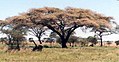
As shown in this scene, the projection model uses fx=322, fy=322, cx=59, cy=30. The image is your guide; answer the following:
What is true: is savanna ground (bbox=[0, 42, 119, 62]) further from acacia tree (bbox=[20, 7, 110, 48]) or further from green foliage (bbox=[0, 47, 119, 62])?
acacia tree (bbox=[20, 7, 110, 48])

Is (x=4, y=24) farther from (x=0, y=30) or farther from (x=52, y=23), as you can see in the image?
(x=52, y=23)

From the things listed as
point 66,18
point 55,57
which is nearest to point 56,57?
point 55,57

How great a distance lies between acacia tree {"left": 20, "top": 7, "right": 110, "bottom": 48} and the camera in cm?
5400

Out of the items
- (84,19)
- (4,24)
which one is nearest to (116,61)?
(84,19)

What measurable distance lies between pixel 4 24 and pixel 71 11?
20891 mm

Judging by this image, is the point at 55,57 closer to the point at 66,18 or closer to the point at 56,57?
the point at 56,57

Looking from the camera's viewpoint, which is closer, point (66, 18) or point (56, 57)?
point (56, 57)

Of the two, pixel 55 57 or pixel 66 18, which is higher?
pixel 55 57

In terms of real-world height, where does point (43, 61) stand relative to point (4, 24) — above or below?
above

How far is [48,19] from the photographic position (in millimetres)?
54500

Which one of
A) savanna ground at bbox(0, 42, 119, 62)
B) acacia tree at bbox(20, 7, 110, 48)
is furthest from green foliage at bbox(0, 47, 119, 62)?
acacia tree at bbox(20, 7, 110, 48)

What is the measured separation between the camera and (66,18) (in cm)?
5631

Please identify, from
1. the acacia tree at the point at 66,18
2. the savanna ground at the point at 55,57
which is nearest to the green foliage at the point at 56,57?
the savanna ground at the point at 55,57

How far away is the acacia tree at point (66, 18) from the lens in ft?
177
